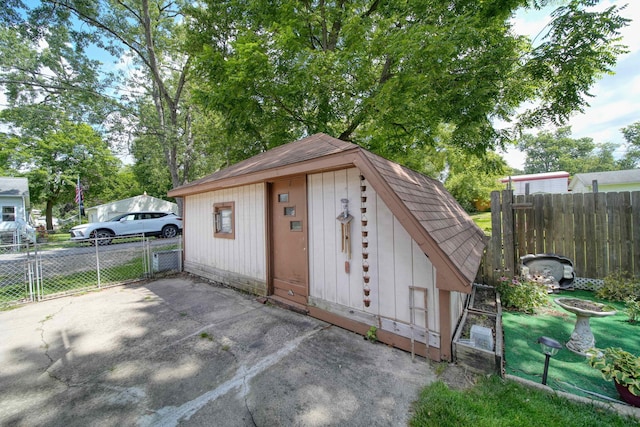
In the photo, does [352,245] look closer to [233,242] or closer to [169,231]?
[233,242]

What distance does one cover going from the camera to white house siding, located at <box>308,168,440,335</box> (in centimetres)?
297

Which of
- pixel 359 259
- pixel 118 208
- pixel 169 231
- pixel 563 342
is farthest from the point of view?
pixel 118 208

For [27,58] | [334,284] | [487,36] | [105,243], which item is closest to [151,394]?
[334,284]

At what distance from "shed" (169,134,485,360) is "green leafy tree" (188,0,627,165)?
9.31ft

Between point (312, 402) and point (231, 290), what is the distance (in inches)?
151

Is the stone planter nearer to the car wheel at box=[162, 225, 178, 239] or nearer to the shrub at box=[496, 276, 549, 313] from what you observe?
the shrub at box=[496, 276, 549, 313]

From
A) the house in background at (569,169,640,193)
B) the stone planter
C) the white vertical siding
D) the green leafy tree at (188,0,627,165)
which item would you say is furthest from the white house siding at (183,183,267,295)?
the house in background at (569,169,640,193)

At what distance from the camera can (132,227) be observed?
12539 millimetres

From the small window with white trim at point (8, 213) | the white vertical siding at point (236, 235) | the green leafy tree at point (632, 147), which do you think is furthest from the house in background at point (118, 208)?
the green leafy tree at point (632, 147)

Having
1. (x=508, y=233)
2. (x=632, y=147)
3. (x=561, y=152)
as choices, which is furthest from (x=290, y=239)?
(x=561, y=152)

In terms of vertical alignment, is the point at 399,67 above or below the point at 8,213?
above

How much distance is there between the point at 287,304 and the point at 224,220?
2788 mm

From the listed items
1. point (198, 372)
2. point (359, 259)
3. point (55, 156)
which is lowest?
point (198, 372)

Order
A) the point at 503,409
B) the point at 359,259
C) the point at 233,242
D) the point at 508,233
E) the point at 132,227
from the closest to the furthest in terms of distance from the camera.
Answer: the point at 503,409 → the point at 359,259 → the point at 508,233 → the point at 233,242 → the point at 132,227
